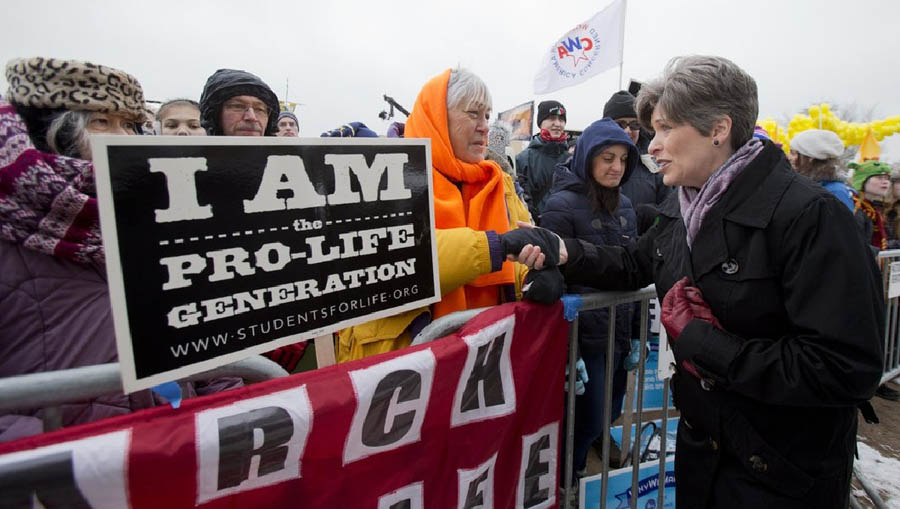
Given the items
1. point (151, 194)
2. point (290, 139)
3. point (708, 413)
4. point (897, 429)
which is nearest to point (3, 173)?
point (151, 194)

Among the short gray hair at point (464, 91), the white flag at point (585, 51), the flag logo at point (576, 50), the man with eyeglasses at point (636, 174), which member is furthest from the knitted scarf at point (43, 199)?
the flag logo at point (576, 50)

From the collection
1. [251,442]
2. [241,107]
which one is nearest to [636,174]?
[241,107]

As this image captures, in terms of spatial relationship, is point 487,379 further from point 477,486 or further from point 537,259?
point 537,259

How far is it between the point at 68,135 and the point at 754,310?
7.53 ft

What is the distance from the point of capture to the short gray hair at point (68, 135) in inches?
61.4

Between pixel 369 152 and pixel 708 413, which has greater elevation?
pixel 369 152

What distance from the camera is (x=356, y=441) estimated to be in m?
1.38

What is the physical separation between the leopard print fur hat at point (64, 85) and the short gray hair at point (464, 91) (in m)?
1.24

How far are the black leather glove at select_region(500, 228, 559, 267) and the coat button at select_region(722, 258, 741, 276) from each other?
2.05 ft

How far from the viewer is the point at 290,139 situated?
4.26 feet

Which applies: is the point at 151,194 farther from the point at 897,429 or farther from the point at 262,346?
the point at 897,429

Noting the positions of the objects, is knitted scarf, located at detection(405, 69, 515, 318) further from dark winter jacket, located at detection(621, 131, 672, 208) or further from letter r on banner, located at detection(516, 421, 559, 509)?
dark winter jacket, located at detection(621, 131, 672, 208)

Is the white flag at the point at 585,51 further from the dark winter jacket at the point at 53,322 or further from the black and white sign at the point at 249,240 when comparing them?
the dark winter jacket at the point at 53,322

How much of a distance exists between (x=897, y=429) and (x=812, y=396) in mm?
4269
